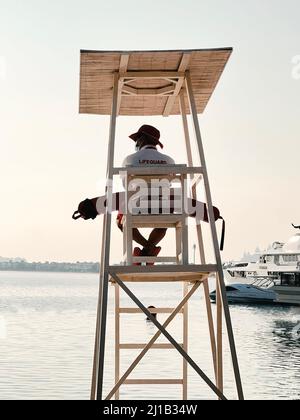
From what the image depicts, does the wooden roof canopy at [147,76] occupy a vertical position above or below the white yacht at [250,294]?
below

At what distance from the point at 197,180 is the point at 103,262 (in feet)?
5.28

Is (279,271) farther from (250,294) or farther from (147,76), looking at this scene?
(147,76)

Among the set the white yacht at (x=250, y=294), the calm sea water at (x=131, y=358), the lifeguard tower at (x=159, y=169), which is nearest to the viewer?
the lifeguard tower at (x=159, y=169)

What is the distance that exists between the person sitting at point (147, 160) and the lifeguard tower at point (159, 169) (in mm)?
213

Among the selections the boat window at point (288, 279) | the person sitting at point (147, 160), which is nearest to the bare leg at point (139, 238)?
the person sitting at point (147, 160)

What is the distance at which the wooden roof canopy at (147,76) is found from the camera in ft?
29.3

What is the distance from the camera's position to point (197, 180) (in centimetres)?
953

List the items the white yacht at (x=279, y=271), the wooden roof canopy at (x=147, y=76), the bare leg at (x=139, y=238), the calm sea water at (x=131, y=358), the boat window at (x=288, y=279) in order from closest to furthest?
the wooden roof canopy at (x=147, y=76), the bare leg at (x=139, y=238), the calm sea water at (x=131, y=358), the white yacht at (x=279, y=271), the boat window at (x=288, y=279)

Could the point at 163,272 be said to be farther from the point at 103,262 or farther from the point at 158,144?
the point at 158,144

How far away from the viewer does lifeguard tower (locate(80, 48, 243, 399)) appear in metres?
8.39

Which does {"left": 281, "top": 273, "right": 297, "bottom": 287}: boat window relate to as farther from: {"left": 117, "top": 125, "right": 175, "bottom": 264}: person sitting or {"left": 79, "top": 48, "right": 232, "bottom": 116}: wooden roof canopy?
{"left": 117, "top": 125, "right": 175, "bottom": 264}: person sitting

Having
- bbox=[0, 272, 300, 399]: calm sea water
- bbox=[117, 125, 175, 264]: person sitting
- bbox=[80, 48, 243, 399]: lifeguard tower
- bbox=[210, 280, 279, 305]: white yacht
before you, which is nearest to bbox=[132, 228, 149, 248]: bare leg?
bbox=[117, 125, 175, 264]: person sitting

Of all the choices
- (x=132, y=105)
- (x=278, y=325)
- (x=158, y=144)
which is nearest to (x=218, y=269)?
(x=158, y=144)

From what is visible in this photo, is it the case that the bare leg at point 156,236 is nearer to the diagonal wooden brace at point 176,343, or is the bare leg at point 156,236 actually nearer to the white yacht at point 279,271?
the diagonal wooden brace at point 176,343
